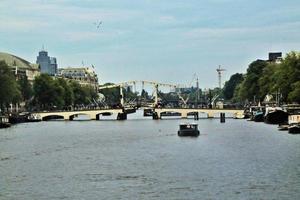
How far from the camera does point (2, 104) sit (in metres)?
190

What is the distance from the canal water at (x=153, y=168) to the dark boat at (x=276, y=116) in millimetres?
31870

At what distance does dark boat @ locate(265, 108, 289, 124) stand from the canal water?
1255 inches

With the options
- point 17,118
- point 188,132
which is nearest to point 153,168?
point 188,132

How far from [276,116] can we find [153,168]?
7728 centimetres

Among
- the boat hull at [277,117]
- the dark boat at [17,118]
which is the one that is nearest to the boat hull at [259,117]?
the boat hull at [277,117]

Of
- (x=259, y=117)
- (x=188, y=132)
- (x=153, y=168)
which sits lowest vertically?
(x=153, y=168)

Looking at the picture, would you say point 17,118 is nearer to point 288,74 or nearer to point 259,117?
point 259,117

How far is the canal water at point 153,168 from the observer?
55500mm

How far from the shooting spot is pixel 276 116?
143875 mm

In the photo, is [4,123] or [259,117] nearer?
[4,123]

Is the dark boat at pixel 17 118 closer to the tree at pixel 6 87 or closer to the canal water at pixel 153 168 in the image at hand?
the tree at pixel 6 87

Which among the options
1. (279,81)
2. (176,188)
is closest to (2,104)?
(279,81)

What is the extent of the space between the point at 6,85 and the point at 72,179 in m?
122

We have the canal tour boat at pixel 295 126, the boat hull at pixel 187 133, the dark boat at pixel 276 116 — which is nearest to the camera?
the canal tour boat at pixel 295 126
